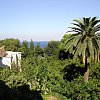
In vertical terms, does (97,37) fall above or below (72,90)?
above

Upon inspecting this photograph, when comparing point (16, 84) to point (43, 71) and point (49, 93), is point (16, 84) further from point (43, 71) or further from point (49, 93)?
point (43, 71)

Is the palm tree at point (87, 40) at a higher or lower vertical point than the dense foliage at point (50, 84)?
higher

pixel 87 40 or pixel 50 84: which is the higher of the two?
pixel 87 40

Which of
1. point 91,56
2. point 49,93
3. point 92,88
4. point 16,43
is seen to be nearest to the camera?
point 92,88

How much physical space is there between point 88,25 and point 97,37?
61.0 inches

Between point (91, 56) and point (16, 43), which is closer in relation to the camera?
point (91, 56)

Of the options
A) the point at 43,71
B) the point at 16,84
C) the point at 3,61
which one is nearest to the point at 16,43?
the point at 3,61

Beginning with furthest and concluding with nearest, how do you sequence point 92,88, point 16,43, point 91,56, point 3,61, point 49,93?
point 16,43 < point 3,61 < point 49,93 < point 91,56 < point 92,88

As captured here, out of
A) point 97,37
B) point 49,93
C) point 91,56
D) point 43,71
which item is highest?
point 97,37

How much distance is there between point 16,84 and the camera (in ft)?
76.4

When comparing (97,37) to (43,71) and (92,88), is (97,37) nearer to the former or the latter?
(92,88)

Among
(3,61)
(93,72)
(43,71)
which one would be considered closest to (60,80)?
(43,71)

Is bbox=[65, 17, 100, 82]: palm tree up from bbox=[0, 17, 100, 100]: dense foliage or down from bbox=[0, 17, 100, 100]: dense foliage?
up

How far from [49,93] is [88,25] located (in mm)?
8135
